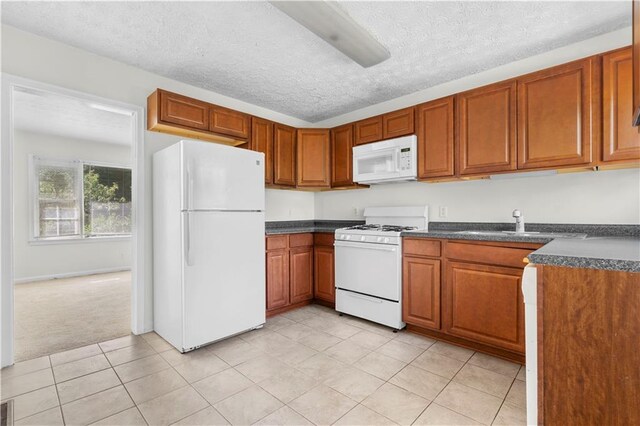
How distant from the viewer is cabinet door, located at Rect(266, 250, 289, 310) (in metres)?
3.34

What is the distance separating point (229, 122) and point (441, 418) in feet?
10.3

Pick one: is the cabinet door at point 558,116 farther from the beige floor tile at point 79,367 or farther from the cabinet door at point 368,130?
the beige floor tile at point 79,367

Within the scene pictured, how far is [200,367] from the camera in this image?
2.26 metres

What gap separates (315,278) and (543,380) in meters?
2.83

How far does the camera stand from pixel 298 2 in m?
1.76

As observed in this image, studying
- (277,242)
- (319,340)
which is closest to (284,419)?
(319,340)

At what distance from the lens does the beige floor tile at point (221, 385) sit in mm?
1915

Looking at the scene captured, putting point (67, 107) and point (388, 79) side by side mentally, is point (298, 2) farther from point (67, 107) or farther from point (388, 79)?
point (67, 107)

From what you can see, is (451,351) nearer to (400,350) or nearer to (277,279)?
(400,350)

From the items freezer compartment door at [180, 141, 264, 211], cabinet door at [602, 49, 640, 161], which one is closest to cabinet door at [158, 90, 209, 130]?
freezer compartment door at [180, 141, 264, 211]

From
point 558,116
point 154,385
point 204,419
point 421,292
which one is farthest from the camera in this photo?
point 421,292

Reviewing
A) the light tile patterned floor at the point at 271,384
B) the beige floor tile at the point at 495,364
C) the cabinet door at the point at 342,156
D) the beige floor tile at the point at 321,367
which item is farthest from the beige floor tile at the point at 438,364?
the cabinet door at the point at 342,156

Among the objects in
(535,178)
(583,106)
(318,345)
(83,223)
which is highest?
(583,106)

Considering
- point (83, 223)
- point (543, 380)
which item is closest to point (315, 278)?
point (543, 380)
